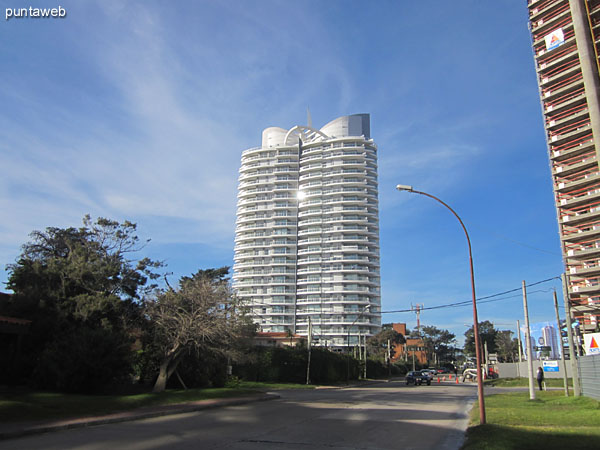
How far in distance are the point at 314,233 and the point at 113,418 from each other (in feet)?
341

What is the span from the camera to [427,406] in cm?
2220

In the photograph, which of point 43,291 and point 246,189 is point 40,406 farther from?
point 246,189

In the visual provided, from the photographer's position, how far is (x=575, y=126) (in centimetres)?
6450

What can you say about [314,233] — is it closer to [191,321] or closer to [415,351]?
[415,351]

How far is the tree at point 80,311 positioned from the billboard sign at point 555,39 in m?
67.3

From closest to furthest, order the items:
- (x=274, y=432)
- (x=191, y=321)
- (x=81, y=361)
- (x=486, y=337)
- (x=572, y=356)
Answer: (x=274, y=432), (x=81, y=361), (x=191, y=321), (x=572, y=356), (x=486, y=337)

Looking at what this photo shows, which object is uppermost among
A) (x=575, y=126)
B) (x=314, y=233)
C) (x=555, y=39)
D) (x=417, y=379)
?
(x=555, y=39)

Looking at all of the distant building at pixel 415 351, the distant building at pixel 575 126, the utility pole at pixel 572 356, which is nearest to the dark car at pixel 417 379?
the utility pole at pixel 572 356

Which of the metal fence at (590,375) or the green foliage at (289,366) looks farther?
the green foliage at (289,366)

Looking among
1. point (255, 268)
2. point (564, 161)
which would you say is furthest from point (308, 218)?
point (564, 161)

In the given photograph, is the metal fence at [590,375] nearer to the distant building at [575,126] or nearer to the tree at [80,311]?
the tree at [80,311]

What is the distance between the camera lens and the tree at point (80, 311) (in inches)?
818

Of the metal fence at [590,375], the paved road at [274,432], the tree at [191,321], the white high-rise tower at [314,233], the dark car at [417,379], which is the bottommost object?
the dark car at [417,379]

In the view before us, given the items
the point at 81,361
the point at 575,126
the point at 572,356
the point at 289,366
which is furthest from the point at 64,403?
the point at 575,126
